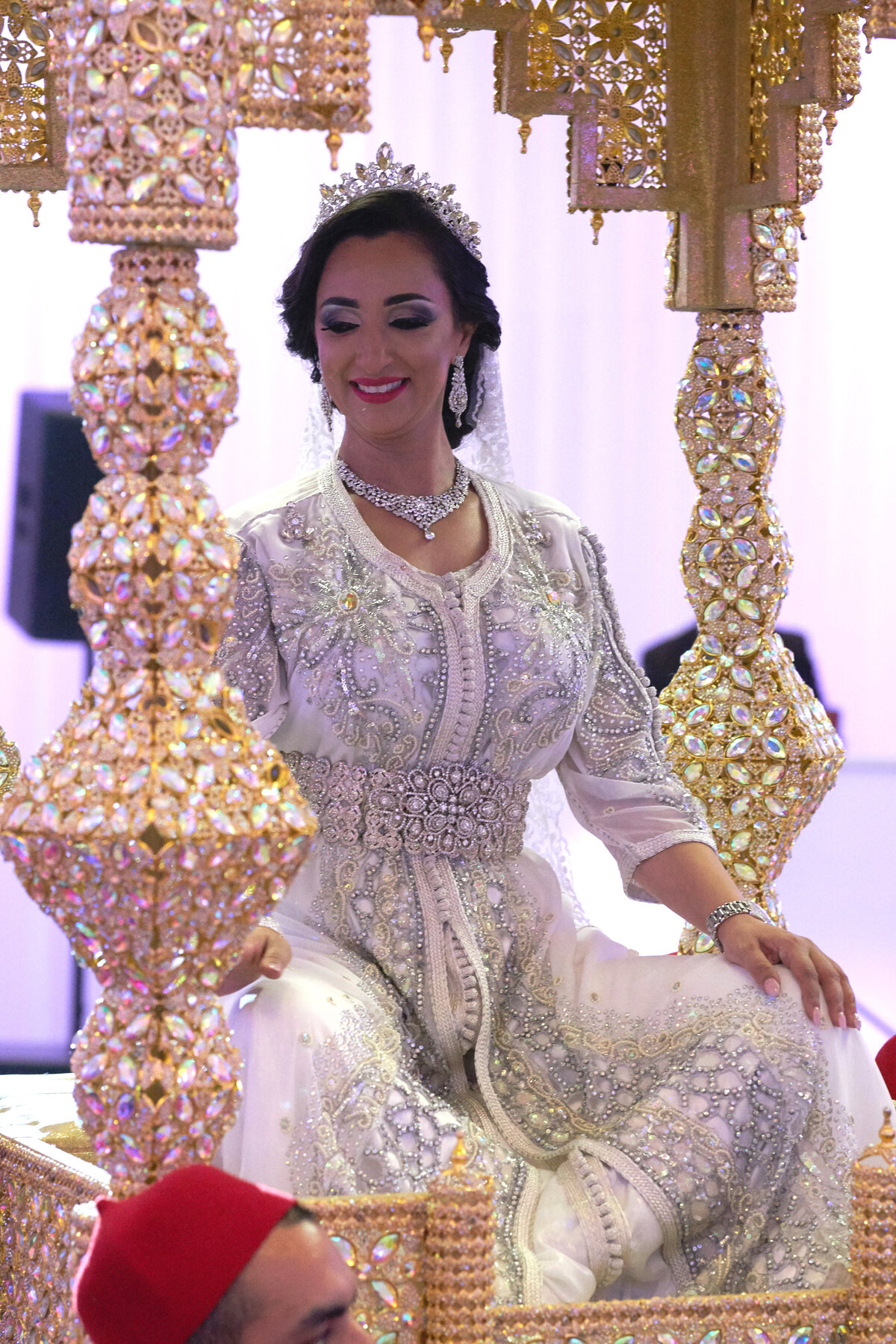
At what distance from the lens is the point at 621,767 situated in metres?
2.48

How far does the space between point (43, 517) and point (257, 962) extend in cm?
265

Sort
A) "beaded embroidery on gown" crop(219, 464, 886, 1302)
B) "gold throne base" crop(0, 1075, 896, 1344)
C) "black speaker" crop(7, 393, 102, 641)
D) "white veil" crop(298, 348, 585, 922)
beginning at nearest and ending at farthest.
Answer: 1. "gold throne base" crop(0, 1075, 896, 1344)
2. "beaded embroidery on gown" crop(219, 464, 886, 1302)
3. "white veil" crop(298, 348, 585, 922)
4. "black speaker" crop(7, 393, 102, 641)

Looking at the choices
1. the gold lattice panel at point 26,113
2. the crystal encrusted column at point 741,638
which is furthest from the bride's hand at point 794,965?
the gold lattice panel at point 26,113

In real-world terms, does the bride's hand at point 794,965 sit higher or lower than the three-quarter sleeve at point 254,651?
lower

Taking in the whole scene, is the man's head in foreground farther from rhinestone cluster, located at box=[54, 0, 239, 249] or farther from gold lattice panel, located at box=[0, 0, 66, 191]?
gold lattice panel, located at box=[0, 0, 66, 191]

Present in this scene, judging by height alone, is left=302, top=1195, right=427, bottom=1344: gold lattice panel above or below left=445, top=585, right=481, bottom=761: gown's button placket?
below

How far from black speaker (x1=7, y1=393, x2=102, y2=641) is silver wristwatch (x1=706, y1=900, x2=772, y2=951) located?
8.25 ft

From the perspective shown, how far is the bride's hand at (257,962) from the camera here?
6.55ft

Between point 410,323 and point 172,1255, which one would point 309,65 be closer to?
point 410,323

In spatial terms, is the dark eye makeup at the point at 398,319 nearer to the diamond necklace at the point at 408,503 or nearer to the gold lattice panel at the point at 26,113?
the diamond necklace at the point at 408,503

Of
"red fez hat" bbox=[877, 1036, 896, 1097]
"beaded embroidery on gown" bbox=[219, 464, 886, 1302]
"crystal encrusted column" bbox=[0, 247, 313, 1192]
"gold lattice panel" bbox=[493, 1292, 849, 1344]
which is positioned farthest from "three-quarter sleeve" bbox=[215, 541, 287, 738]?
"red fez hat" bbox=[877, 1036, 896, 1097]

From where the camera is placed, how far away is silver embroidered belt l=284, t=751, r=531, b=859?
2.28 metres

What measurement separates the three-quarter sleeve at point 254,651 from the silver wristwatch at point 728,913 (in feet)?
2.05

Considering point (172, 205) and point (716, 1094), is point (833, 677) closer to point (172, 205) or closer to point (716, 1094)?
point (716, 1094)
